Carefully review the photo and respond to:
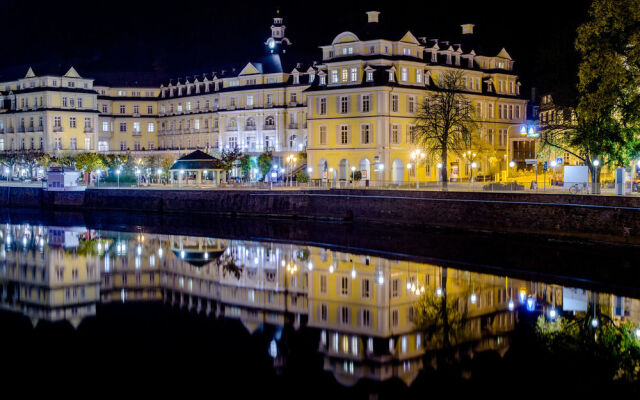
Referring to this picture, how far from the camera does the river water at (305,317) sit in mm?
23172

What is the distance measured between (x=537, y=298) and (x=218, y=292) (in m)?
13.3

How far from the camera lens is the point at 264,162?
315 feet

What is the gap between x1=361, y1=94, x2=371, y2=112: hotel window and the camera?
72.4 m

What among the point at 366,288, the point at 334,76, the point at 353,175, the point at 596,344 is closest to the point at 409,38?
the point at 334,76

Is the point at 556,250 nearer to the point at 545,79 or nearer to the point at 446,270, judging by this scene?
the point at 446,270

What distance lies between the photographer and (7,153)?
115 meters

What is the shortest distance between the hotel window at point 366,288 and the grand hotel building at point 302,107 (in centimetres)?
2331

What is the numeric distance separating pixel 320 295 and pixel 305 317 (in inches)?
154

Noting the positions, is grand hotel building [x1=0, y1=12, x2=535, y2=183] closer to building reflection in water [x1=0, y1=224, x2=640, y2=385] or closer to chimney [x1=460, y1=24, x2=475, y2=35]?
chimney [x1=460, y1=24, x2=475, y2=35]

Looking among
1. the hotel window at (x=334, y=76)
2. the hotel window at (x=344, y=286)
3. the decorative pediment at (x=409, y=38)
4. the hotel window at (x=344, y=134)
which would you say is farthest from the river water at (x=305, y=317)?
the decorative pediment at (x=409, y=38)

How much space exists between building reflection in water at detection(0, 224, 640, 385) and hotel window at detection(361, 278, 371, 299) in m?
0.04

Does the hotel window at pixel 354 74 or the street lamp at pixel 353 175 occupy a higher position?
the hotel window at pixel 354 74

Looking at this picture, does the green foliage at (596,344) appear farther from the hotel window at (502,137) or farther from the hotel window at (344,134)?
the hotel window at (502,137)

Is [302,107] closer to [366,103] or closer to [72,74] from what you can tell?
[366,103]
